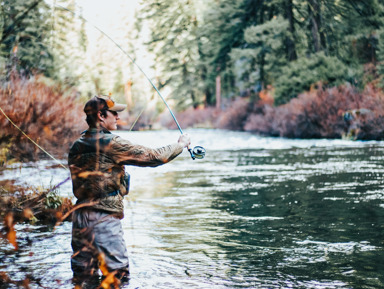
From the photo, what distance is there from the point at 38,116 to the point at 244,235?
7006 mm

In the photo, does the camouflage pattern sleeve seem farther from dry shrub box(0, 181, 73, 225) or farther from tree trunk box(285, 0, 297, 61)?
tree trunk box(285, 0, 297, 61)

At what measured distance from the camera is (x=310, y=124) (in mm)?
24859

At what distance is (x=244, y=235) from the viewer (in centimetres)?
673

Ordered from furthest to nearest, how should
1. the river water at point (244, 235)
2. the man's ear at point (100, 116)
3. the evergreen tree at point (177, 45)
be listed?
the evergreen tree at point (177, 45) < the river water at point (244, 235) < the man's ear at point (100, 116)

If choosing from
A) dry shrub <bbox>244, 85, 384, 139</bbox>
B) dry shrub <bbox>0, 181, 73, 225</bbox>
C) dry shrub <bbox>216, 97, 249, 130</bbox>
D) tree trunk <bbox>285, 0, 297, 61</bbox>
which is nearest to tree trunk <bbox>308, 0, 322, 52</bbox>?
tree trunk <bbox>285, 0, 297, 61</bbox>

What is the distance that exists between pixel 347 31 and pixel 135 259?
30.5 meters

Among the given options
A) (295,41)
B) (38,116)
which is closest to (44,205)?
(38,116)

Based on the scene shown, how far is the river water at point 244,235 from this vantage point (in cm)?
504

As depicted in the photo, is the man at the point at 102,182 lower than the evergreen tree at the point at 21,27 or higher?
lower

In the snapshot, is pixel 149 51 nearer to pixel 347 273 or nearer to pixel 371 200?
pixel 371 200

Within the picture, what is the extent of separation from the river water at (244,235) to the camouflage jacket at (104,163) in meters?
0.84

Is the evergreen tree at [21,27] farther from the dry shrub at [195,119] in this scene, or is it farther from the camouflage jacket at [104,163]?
the dry shrub at [195,119]

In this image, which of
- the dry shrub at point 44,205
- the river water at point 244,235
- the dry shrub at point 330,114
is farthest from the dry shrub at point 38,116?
the dry shrub at point 330,114

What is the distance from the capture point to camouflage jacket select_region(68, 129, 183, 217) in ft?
14.0
